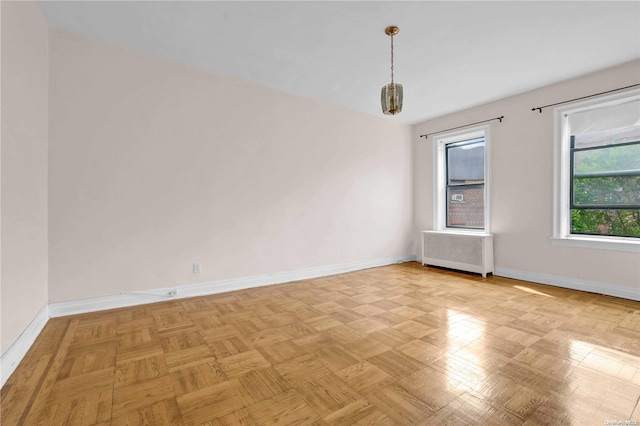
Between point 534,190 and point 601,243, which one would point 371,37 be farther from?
point 601,243

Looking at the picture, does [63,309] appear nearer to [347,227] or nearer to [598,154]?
[347,227]

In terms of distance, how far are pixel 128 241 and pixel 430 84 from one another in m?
4.00

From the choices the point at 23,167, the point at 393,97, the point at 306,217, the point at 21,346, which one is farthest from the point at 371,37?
the point at 21,346

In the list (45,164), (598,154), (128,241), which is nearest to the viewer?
(45,164)

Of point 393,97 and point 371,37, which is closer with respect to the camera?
point 393,97

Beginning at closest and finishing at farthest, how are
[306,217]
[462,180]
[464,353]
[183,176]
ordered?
[464,353] → [183,176] → [306,217] → [462,180]

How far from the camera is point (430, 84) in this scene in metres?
3.91

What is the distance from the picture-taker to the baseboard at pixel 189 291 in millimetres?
2859

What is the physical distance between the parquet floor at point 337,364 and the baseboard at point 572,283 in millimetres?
202

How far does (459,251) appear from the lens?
4.71 meters

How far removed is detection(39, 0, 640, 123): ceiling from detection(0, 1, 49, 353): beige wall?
1.62 feet

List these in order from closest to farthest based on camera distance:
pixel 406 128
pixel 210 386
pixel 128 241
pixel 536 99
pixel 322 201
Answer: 1. pixel 210 386
2. pixel 128 241
3. pixel 536 99
4. pixel 322 201
5. pixel 406 128

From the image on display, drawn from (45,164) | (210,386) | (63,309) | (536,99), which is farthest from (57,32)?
(536,99)

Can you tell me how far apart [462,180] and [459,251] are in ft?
4.23
